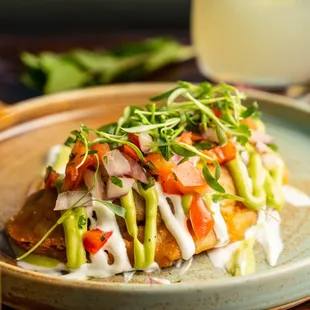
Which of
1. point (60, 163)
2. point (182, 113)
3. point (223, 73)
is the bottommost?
point (223, 73)

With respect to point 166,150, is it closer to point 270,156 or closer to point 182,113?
point 182,113

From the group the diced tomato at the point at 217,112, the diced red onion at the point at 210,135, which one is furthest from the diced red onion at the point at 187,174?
the diced tomato at the point at 217,112

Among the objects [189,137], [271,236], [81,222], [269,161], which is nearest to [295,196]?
[269,161]

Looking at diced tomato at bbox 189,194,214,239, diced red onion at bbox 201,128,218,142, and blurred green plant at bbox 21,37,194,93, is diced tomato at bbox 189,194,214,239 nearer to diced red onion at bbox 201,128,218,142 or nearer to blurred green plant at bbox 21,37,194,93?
diced red onion at bbox 201,128,218,142

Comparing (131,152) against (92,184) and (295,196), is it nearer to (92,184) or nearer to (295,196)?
(92,184)

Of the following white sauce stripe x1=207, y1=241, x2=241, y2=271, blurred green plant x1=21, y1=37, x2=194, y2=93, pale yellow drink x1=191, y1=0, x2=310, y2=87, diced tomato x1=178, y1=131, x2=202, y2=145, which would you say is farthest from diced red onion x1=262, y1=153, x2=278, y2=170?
blurred green plant x1=21, y1=37, x2=194, y2=93

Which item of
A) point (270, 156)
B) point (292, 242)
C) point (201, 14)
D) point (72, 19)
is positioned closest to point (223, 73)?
point (201, 14)

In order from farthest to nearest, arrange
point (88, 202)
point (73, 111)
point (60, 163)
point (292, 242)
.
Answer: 1. point (73, 111)
2. point (60, 163)
3. point (292, 242)
4. point (88, 202)

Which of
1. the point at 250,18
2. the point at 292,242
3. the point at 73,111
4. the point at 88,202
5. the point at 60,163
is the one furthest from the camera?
the point at 250,18
